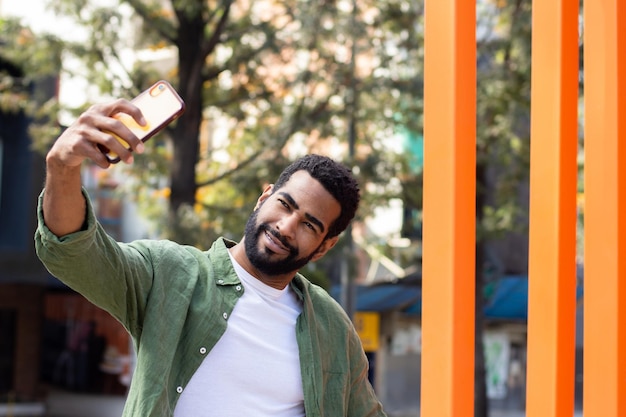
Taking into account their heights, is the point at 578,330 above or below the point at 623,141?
below

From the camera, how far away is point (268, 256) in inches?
94.0

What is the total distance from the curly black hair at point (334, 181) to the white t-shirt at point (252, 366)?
25 cm

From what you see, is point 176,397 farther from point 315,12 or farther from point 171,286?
point 315,12

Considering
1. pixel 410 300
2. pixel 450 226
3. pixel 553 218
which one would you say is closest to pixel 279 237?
pixel 450 226

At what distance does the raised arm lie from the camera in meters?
1.82

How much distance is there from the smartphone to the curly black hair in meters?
0.54

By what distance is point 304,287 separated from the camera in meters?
2.57

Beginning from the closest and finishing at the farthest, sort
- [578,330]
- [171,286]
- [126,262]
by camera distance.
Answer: [126,262], [171,286], [578,330]

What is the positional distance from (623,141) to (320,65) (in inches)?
290

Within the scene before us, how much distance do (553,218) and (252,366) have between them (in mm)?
978

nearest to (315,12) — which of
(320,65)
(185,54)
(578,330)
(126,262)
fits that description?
(320,65)

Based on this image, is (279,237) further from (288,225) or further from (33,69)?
(33,69)

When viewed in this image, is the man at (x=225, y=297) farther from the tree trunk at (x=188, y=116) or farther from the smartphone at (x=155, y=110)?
the tree trunk at (x=188, y=116)

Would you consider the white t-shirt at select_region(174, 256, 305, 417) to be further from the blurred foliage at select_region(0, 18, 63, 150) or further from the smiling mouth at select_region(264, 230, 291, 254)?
the blurred foliage at select_region(0, 18, 63, 150)
